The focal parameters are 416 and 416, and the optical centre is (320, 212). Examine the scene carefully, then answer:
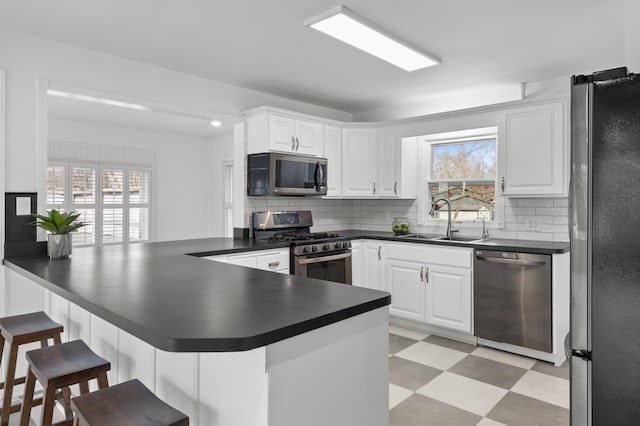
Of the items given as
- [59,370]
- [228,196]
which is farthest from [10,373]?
[228,196]

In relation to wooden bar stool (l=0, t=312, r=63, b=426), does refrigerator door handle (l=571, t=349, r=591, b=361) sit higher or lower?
higher

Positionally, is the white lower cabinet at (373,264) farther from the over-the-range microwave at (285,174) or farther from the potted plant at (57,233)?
the potted plant at (57,233)

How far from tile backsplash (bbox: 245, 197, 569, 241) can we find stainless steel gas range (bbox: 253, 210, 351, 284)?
14 centimetres

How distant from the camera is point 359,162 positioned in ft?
15.9

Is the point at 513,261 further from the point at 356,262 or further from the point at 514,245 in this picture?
the point at 356,262

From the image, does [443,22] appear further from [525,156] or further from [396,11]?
[525,156]

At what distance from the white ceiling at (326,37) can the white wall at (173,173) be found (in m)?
3.41

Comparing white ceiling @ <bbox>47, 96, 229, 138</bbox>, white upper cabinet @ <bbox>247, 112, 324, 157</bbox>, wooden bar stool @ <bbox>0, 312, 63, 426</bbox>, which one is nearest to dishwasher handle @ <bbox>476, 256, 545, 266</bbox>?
white upper cabinet @ <bbox>247, 112, 324, 157</bbox>

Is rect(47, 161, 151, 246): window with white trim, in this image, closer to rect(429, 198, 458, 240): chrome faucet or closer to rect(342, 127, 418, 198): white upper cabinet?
rect(342, 127, 418, 198): white upper cabinet

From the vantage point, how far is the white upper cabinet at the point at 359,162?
4.82 metres

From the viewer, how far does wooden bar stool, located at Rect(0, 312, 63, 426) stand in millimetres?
2004

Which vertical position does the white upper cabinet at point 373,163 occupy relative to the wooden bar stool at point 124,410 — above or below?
above

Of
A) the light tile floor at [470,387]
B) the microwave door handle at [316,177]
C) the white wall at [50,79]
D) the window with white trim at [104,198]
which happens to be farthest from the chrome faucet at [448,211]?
the window with white trim at [104,198]

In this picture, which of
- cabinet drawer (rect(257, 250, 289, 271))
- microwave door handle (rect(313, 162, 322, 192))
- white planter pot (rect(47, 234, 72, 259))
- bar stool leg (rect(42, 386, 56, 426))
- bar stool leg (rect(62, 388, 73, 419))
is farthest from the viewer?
microwave door handle (rect(313, 162, 322, 192))
